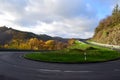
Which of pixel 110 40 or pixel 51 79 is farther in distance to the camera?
pixel 110 40

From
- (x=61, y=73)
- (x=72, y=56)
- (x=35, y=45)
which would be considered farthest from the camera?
(x=35, y=45)

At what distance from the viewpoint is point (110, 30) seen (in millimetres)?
86875

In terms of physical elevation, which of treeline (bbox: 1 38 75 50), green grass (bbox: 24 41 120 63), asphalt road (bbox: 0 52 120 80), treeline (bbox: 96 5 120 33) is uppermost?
treeline (bbox: 96 5 120 33)

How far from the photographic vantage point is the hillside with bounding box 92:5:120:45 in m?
76.3

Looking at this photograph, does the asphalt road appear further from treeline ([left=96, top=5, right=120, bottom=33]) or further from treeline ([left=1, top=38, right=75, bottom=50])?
treeline ([left=1, top=38, right=75, bottom=50])

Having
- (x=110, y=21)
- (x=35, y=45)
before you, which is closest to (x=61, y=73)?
(x=110, y=21)

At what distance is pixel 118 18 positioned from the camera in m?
102

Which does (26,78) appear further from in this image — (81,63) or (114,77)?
(81,63)

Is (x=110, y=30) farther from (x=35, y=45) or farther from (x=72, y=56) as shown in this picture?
(x=35, y=45)

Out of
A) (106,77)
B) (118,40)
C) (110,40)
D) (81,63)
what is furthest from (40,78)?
(110,40)

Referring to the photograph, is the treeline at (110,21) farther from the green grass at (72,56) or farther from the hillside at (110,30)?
the green grass at (72,56)

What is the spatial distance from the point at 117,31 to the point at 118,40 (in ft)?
16.9

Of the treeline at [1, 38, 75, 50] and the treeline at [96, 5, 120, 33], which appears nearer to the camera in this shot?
the treeline at [96, 5, 120, 33]

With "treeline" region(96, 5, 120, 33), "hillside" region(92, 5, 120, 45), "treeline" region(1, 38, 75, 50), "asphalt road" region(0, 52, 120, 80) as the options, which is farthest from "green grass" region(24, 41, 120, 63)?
"treeline" region(1, 38, 75, 50)
